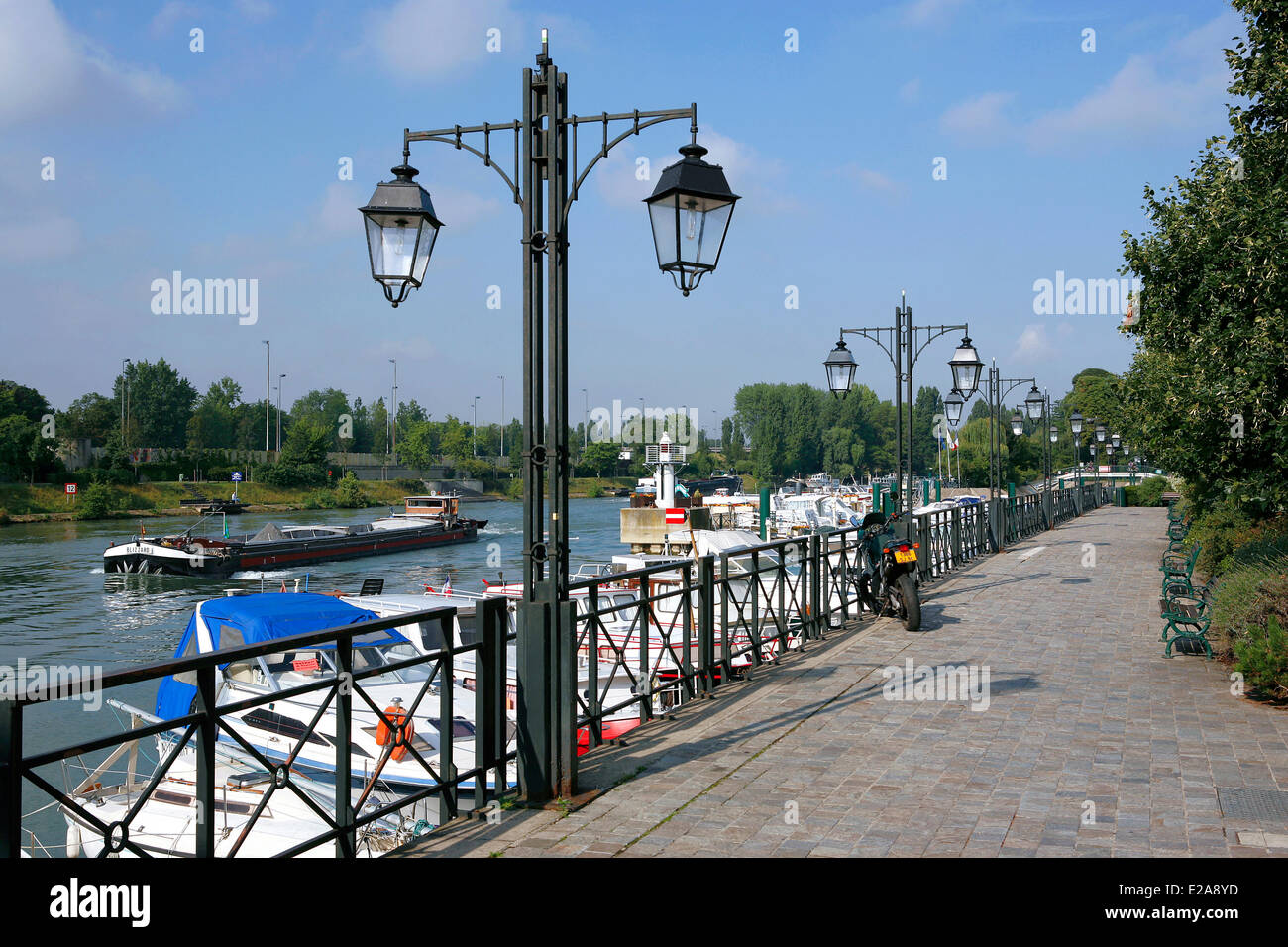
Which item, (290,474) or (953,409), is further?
(290,474)

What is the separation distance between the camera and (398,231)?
5688 millimetres

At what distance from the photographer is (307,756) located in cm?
931

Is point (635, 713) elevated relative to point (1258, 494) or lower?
lower

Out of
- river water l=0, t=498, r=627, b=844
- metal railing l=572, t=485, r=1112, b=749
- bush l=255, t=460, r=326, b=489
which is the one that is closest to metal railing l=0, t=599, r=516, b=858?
metal railing l=572, t=485, r=1112, b=749

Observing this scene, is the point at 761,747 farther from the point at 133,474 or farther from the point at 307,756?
the point at 133,474

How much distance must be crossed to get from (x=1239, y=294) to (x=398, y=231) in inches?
354

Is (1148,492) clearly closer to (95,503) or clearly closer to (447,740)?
(447,740)

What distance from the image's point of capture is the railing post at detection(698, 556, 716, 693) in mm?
8273

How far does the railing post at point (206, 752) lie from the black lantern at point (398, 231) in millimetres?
2634

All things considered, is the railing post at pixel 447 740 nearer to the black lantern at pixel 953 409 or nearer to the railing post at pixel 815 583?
the railing post at pixel 815 583

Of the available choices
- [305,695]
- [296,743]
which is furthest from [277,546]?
[296,743]

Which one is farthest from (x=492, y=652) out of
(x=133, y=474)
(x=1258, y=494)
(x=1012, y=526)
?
(x=133, y=474)

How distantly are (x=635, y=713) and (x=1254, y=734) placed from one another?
8.13 meters

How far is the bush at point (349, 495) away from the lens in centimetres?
7575
